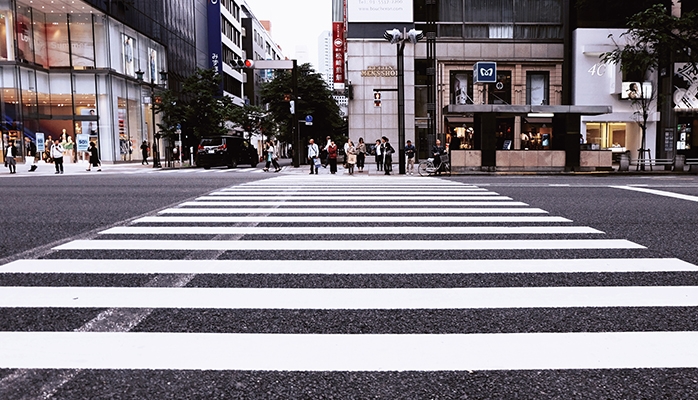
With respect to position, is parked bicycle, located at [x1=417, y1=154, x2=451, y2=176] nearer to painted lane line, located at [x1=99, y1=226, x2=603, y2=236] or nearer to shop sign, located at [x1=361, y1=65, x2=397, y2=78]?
painted lane line, located at [x1=99, y1=226, x2=603, y2=236]

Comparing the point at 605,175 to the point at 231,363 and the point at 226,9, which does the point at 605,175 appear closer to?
the point at 231,363

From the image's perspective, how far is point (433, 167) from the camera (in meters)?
23.7

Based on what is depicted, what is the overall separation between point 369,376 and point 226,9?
236ft

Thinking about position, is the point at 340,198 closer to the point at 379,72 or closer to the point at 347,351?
the point at 347,351

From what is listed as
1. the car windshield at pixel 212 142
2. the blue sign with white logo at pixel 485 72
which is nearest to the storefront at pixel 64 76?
the car windshield at pixel 212 142

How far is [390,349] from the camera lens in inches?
126

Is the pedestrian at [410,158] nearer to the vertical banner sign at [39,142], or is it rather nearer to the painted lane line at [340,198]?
the painted lane line at [340,198]

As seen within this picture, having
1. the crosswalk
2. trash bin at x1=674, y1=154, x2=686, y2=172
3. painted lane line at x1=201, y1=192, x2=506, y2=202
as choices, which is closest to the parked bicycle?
painted lane line at x1=201, y1=192, x2=506, y2=202

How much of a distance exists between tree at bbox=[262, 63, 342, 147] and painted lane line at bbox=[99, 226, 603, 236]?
3634 centimetres

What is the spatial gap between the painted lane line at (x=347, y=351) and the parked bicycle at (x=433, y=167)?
20333 millimetres

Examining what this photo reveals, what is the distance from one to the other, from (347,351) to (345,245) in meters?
3.43

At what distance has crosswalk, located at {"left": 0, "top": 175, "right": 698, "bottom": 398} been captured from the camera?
10.1ft

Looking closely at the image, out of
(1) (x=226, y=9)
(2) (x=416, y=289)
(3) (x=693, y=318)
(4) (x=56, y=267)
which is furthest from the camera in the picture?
(1) (x=226, y=9)

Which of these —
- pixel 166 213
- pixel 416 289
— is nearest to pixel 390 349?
pixel 416 289
